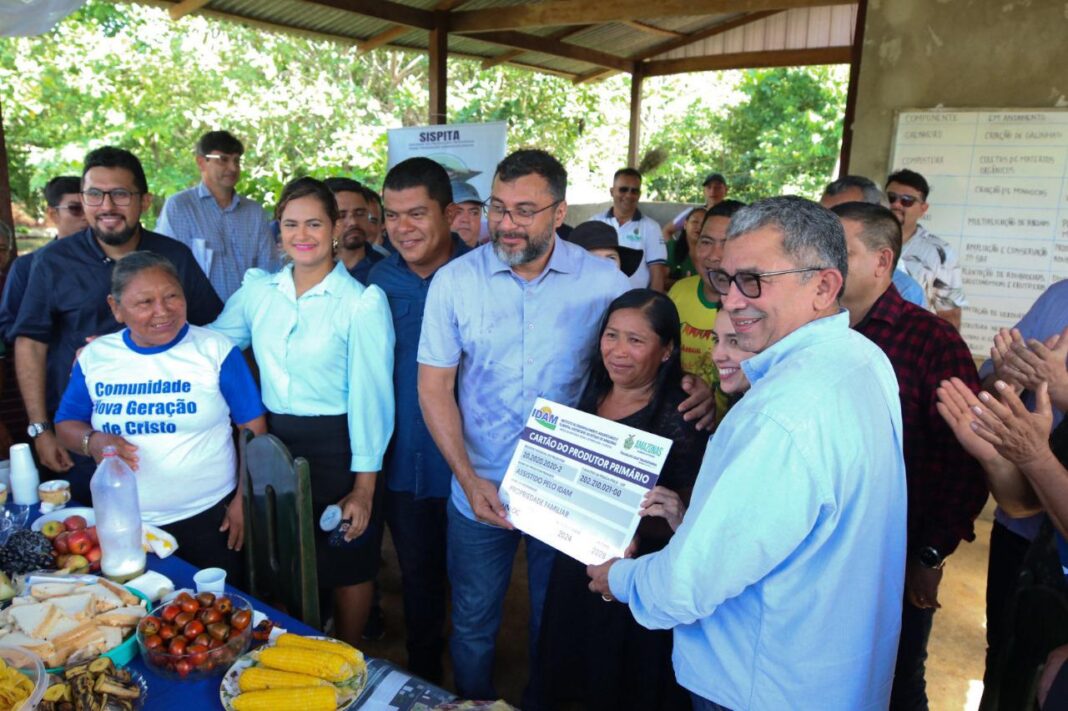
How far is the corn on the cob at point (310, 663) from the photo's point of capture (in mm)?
1620

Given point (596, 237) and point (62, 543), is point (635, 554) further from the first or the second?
point (596, 237)

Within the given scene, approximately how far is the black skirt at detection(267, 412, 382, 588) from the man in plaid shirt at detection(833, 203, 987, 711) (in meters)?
2.01

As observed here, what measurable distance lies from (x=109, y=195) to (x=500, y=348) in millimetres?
1971

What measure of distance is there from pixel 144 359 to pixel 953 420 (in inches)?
104

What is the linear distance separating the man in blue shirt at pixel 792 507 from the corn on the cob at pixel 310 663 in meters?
0.71

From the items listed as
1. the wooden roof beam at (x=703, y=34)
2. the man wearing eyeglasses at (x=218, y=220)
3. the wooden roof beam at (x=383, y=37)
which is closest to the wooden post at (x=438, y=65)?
the wooden roof beam at (x=383, y=37)

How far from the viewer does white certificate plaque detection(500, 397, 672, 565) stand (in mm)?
2119

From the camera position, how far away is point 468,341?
2623mm

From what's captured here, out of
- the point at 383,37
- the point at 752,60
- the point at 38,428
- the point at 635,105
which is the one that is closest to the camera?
the point at 38,428

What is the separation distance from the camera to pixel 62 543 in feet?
7.25

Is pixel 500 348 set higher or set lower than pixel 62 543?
higher

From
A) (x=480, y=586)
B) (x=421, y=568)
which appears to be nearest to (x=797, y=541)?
(x=480, y=586)

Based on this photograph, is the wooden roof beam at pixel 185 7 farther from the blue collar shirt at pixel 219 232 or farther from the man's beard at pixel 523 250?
the man's beard at pixel 523 250

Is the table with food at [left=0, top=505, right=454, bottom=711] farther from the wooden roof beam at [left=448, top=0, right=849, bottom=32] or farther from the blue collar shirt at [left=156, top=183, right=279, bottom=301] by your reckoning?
the wooden roof beam at [left=448, top=0, right=849, bottom=32]
